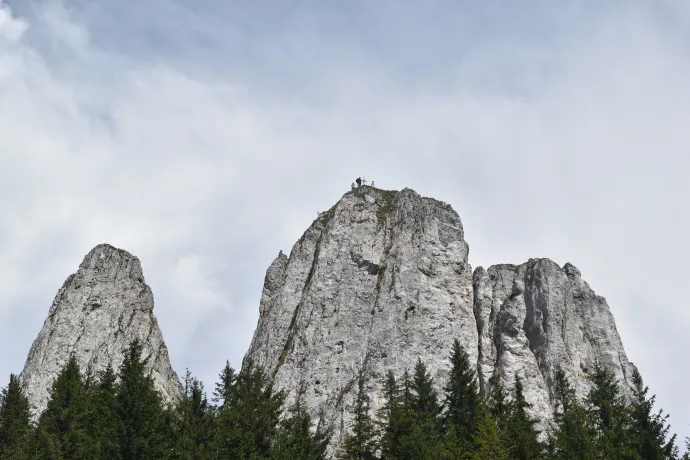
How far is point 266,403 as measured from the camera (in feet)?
168

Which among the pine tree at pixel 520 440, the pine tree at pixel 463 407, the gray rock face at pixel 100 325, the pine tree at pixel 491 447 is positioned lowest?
the pine tree at pixel 491 447

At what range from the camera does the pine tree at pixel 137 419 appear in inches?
1506

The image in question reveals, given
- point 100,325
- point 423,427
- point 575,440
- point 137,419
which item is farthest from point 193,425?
point 100,325

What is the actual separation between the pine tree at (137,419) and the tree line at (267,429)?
0.18 ft

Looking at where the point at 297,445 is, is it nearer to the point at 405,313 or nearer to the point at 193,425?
the point at 193,425

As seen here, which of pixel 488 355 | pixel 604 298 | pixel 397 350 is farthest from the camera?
pixel 604 298

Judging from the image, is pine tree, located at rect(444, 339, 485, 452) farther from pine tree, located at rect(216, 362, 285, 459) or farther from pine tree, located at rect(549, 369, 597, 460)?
pine tree, located at rect(216, 362, 285, 459)

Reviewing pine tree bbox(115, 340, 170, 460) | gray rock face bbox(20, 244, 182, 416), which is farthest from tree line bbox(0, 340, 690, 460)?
gray rock face bbox(20, 244, 182, 416)

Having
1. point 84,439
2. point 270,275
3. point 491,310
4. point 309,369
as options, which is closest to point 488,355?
point 491,310

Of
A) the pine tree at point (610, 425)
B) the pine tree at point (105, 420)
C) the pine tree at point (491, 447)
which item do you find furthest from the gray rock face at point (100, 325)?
the pine tree at point (491, 447)

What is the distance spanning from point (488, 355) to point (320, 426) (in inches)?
830

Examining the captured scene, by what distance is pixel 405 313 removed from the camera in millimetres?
79625

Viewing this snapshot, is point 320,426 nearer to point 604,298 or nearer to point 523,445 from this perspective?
point 523,445

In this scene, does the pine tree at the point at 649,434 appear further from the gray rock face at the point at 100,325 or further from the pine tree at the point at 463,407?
the gray rock face at the point at 100,325
